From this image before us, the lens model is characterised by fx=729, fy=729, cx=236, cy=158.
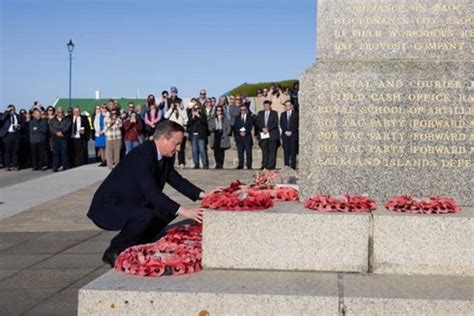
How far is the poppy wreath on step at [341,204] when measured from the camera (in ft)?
17.3

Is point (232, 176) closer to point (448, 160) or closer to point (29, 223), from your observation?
point (29, 223)

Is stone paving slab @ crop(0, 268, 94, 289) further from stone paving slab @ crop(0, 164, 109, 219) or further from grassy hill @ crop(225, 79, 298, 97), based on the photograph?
grassy hill @ crop(225, 79, 298, 97)

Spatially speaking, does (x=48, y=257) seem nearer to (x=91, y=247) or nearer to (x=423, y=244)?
(x=91, y=247)

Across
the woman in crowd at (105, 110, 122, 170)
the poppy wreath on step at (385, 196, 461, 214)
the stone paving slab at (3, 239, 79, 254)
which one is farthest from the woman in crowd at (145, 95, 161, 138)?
the poppy wreath on step at (385, 196, 461, 214)

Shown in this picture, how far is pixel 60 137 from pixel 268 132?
18.6 ft

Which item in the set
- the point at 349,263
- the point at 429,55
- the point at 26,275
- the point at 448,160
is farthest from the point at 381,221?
the point at 26,275

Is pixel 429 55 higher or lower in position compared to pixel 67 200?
higher

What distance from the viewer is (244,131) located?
63.4ft

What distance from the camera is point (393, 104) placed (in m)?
5.77

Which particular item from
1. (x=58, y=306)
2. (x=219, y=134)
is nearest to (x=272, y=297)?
(x=58, y=306)

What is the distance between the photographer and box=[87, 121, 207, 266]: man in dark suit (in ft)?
20.7

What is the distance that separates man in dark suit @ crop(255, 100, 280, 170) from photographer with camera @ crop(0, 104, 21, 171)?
7.02 meters

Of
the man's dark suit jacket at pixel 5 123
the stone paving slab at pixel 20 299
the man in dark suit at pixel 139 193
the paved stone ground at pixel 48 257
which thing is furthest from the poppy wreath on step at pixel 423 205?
the man's dark suit jacket at pixel 5 123

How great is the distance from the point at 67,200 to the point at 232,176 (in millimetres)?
5412
